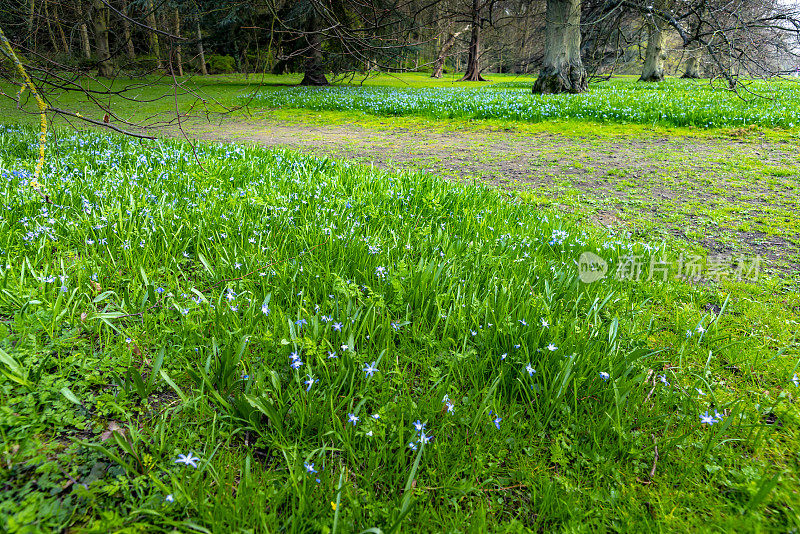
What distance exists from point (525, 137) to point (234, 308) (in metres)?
8.62

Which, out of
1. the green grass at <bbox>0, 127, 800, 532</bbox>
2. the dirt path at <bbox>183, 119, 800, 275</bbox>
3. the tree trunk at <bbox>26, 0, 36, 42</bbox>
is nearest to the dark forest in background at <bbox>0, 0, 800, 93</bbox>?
the tree trunk at <bbox>26, 0, 36, 42</bbox>

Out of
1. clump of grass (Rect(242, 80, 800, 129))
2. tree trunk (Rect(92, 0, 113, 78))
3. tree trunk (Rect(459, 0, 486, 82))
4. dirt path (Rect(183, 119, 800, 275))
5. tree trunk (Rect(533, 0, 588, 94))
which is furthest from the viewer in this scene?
tree trunk (Rect(533, 0, 588, 94))

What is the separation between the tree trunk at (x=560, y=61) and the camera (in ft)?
48.1

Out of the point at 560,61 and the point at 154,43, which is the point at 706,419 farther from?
the point at 560,61

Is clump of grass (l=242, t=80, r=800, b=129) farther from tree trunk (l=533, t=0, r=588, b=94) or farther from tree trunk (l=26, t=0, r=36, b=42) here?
tree trunk (l=26, t=0, r=36, b=42)

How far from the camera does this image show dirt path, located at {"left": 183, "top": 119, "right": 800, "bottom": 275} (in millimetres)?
4293

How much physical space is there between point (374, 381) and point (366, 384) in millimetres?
122

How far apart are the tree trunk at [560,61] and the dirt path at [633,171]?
21.1ft

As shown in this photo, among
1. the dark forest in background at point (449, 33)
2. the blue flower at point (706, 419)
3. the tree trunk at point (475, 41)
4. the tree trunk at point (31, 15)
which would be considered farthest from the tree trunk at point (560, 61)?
the blue flower at point (706, 419)

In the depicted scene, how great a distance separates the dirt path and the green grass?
146 centimetres

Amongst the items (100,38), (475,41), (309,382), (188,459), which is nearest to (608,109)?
(100,38)

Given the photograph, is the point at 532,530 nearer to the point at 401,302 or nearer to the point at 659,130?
the point at 401,302

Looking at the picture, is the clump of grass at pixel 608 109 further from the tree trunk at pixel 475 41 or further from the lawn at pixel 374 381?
the lawn at pixel 374 381

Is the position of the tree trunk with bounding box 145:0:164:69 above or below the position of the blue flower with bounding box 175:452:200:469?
above
